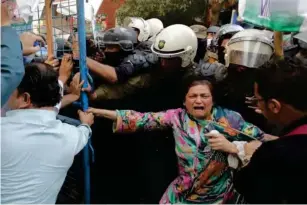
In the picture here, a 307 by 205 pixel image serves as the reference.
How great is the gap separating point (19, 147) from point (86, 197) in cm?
98

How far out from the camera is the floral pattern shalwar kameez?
2354 millimetres

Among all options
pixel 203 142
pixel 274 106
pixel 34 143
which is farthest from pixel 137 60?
pixel 274 106

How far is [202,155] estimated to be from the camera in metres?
2.36

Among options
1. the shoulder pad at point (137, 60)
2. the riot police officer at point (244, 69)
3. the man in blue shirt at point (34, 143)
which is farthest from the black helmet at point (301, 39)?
the man in blue shirt at point (34, 143)

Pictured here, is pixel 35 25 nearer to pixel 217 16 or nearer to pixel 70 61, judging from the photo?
pixel 70 61

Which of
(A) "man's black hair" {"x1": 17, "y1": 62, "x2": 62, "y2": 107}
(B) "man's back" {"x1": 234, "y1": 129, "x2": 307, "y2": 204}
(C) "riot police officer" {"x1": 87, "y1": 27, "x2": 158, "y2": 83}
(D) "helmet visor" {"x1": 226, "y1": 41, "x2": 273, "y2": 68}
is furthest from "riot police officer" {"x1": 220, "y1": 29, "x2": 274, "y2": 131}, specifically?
(A) "man's black hair" {"x1": 17, "y1": 62, "x2": 62, "y2": 107}

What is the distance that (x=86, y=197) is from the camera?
2652 mm

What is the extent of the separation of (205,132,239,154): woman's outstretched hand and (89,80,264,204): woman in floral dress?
0.22 feet

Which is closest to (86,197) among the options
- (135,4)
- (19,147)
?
(19,147)

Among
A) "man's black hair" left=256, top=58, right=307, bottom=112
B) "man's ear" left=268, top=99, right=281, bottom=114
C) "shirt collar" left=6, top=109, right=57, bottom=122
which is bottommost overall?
"shirt collar" left=6, top=109, right=57, bottom=122

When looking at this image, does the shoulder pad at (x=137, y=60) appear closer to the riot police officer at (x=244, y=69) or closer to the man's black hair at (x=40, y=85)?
the riot police officer at (x=244, y=69)

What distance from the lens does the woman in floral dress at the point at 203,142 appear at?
235 centimetres

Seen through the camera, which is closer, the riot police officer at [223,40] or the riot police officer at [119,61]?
the riot police officer at [119,61]

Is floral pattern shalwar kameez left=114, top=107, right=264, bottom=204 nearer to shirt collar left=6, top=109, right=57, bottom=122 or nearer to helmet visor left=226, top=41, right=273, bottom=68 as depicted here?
helmet visor left=226, top=41, right=273, bottom=68
